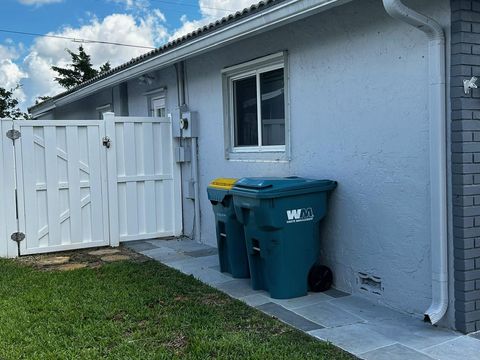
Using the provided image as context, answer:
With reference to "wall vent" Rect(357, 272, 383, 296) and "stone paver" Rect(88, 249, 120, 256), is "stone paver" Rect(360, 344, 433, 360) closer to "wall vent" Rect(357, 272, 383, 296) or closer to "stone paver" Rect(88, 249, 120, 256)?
"wall vent" Rect(357, 272, 383, 296)

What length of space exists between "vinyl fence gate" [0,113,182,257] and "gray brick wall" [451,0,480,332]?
5392 mm

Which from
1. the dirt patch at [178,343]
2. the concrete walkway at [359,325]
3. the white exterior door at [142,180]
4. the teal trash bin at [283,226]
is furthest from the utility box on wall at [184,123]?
the dirt patch at [178,343]

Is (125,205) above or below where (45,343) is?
above

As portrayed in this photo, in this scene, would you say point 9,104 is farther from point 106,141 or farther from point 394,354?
point 394,354

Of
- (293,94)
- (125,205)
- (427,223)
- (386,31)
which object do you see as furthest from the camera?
(125,205)

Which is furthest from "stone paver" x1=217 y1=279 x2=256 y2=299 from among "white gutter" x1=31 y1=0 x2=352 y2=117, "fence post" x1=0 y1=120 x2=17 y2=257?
"fence post" x1=0 y1=120 x2=17 y2=257

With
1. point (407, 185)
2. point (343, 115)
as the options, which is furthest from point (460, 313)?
point (343, 115)

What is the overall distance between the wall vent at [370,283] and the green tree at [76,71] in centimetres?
3045

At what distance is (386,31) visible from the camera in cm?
465

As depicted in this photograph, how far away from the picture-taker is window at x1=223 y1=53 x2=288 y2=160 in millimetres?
6301

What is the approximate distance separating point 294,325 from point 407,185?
1557mm

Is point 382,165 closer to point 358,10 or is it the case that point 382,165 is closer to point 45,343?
point 358,10

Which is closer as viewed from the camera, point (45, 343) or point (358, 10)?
point (45, 343)

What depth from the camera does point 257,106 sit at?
6.72m
